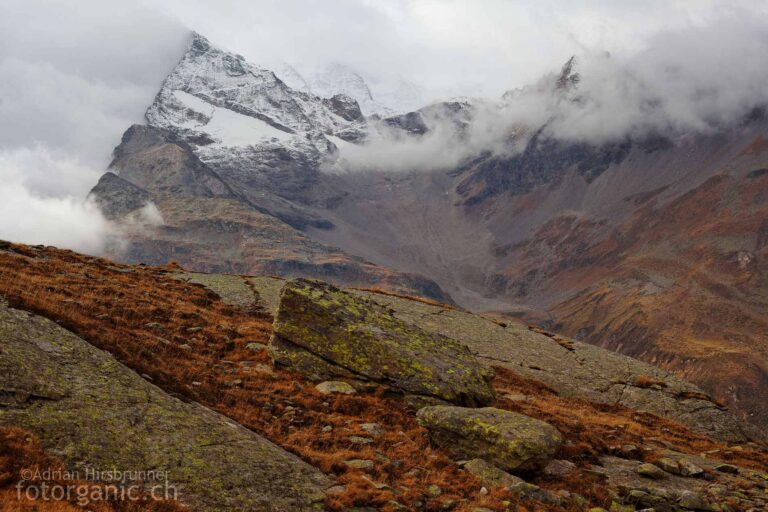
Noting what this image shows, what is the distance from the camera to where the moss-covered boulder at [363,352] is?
2452 centimetres

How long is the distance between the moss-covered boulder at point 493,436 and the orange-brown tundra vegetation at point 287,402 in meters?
0.66

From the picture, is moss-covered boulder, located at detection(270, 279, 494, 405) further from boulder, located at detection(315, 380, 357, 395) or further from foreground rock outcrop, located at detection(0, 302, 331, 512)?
foreground rock outcrop, located at detection(0, 302, 331, 512)

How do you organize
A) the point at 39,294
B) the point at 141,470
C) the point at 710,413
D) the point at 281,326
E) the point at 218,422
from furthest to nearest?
the point at 710,413, the point at 281,326, the point at 39,294, the point at 218,422, the point at 141,470

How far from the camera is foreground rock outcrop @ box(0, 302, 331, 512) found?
45.4ft

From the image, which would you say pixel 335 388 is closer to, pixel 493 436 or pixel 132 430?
pixel 493 436

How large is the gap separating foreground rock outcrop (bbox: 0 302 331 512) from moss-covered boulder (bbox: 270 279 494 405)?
750cm

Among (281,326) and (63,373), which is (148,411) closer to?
(63,373)

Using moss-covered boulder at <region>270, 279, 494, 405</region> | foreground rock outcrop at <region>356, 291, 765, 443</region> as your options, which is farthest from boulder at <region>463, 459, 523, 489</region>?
foreground rock outcrop at <region>356, 291, 765, 443</region>

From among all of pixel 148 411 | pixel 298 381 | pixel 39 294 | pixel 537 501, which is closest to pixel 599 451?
pixel 537 501

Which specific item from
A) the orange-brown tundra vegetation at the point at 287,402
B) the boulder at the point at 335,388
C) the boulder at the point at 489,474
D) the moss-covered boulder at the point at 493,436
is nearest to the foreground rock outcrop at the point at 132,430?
the orange-brown tundra vegetation at the point at 287,402

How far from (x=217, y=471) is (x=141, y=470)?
5.98ft

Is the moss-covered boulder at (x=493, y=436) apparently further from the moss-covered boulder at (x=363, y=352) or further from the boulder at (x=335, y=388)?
the boulder at (x=335, y=388)

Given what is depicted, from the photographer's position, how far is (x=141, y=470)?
13.8m

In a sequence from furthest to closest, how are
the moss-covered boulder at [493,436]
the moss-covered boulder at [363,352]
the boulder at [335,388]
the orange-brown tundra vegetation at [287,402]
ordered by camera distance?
the moss-covered boulder at [363,352] < the boulder at [335,388] < the moss-covered boulder at [493,436] < the orange-brown tundra vegetation at [287,402]
